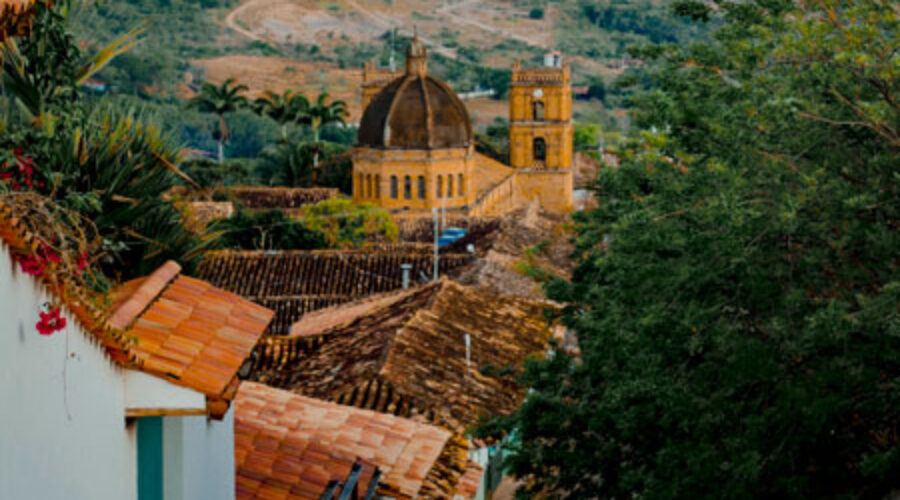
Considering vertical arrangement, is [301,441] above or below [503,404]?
above

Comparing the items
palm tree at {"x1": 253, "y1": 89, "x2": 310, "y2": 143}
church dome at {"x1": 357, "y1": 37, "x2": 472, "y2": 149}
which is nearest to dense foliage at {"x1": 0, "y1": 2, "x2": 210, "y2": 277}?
church dome at {"x1": 357, "y1": 37, "x2": 472, "y2": 149}

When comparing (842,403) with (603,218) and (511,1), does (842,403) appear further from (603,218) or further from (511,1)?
(511,1)

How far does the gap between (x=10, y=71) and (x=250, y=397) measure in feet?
14.9

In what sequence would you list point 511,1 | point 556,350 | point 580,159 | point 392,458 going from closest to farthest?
point 392,458, point 556,350, point 580,159, point 511,1

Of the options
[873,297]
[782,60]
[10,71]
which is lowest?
[873,297]

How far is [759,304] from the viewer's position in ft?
36.6

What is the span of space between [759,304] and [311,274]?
25.2 metres

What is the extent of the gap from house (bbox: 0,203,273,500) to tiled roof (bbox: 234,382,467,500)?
135cm

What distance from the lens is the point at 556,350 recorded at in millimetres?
13164

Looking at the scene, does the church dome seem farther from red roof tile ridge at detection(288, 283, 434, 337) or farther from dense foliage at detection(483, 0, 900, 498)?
dense foliage at detection(483, 0, 900, 498)

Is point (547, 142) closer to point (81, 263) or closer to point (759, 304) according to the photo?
point (759, 304)

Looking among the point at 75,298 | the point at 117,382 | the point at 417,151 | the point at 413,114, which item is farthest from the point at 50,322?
the point at 417,151

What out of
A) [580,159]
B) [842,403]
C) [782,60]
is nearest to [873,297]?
[842,403]

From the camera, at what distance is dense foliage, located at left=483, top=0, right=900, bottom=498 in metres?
10.4
